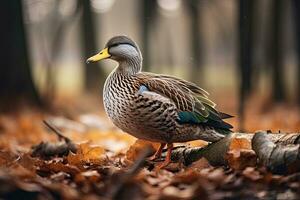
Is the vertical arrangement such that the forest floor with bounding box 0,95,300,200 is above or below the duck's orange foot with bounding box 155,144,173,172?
above

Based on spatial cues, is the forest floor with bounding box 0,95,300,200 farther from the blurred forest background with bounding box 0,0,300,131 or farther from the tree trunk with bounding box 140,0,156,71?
the tree trunk with bounding box 140,0,156,71

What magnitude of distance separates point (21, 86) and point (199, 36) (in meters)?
15.4

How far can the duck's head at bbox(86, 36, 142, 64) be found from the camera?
22.7 feet

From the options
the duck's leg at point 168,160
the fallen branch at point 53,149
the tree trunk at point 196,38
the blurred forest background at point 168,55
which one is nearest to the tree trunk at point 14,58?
the blurred forest background at point 168,55

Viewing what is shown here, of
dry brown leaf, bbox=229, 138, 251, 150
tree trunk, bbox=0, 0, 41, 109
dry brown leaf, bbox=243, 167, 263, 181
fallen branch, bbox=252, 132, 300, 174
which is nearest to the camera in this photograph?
dry brown leaf, bbox=243, 167, 263, 181

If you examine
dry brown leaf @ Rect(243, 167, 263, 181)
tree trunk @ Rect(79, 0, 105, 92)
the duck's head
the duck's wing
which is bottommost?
tree trunk @ Rect(79, 0, 105, 92)

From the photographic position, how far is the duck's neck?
6910 mm

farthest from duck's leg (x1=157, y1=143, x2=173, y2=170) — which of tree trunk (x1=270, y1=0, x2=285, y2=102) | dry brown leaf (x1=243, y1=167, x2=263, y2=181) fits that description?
tree trunk (x1=270, y1=0, x2=285, y2=102)

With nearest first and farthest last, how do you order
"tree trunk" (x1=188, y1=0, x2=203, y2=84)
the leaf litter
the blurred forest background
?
the leaf litter
the blurred forest background
"tree trunk" (x1=188, y1=0, x2=203, y2=84)

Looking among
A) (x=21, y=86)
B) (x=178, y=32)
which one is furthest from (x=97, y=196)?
(x=178, y=32)

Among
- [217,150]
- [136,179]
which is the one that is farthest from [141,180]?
[217,150]

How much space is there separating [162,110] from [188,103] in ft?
1.07

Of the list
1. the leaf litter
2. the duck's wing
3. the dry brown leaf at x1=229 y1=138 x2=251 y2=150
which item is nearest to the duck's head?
the duck's wing

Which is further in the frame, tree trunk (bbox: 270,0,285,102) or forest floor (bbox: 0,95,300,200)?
tree trunk (bbox: 270,0,285,102)
